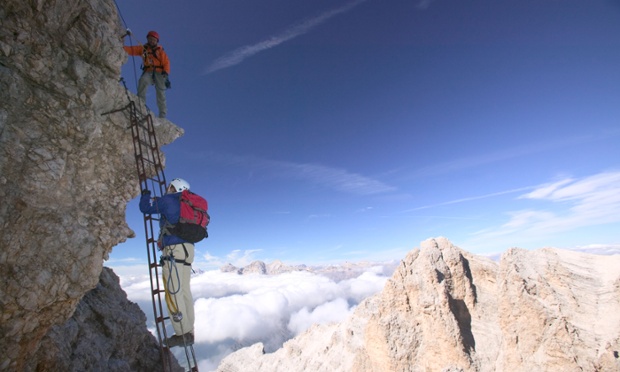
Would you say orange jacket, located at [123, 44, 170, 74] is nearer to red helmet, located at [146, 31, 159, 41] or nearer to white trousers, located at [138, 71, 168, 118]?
white trousers, located at [138, 71, 168, 118]

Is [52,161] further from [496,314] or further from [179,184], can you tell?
[496,314]

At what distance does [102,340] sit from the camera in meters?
10.8

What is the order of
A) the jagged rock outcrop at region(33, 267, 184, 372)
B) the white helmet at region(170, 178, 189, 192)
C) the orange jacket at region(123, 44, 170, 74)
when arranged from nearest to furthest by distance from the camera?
the jagged rock outcrop at region(33, 267, 184, 372) → the white helmet at region(170, 178, 189, 192) → the orange jacket at region(123, 44, 170, 74)

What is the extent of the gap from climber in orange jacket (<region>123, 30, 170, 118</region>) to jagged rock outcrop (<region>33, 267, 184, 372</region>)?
8.91m

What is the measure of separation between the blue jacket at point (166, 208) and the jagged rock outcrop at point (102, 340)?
460 centimetres

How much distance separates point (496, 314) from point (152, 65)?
72117mm

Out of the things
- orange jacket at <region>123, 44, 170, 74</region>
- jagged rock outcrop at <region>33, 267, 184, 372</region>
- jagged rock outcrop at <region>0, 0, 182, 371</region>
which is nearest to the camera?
jagged rock outcrop at <region>0, 0, 182, 371</region>

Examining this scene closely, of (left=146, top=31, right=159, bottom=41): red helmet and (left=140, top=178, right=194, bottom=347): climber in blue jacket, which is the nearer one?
(left=140, top=178, right=194, bottom=347): climber in blue jacket

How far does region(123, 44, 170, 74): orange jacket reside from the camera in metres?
11.9

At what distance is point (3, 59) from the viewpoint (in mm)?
7117

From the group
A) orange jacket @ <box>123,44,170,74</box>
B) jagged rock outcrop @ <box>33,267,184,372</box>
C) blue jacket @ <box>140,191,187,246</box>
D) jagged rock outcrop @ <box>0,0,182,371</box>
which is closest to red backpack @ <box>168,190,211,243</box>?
blue jacket @ <box>140,191,187,246</box>

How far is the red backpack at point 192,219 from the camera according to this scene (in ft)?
28.0

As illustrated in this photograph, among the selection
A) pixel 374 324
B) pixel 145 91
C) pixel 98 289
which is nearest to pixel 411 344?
pixel 374 324

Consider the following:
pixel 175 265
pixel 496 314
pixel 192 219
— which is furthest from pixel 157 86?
pixel 496 314
